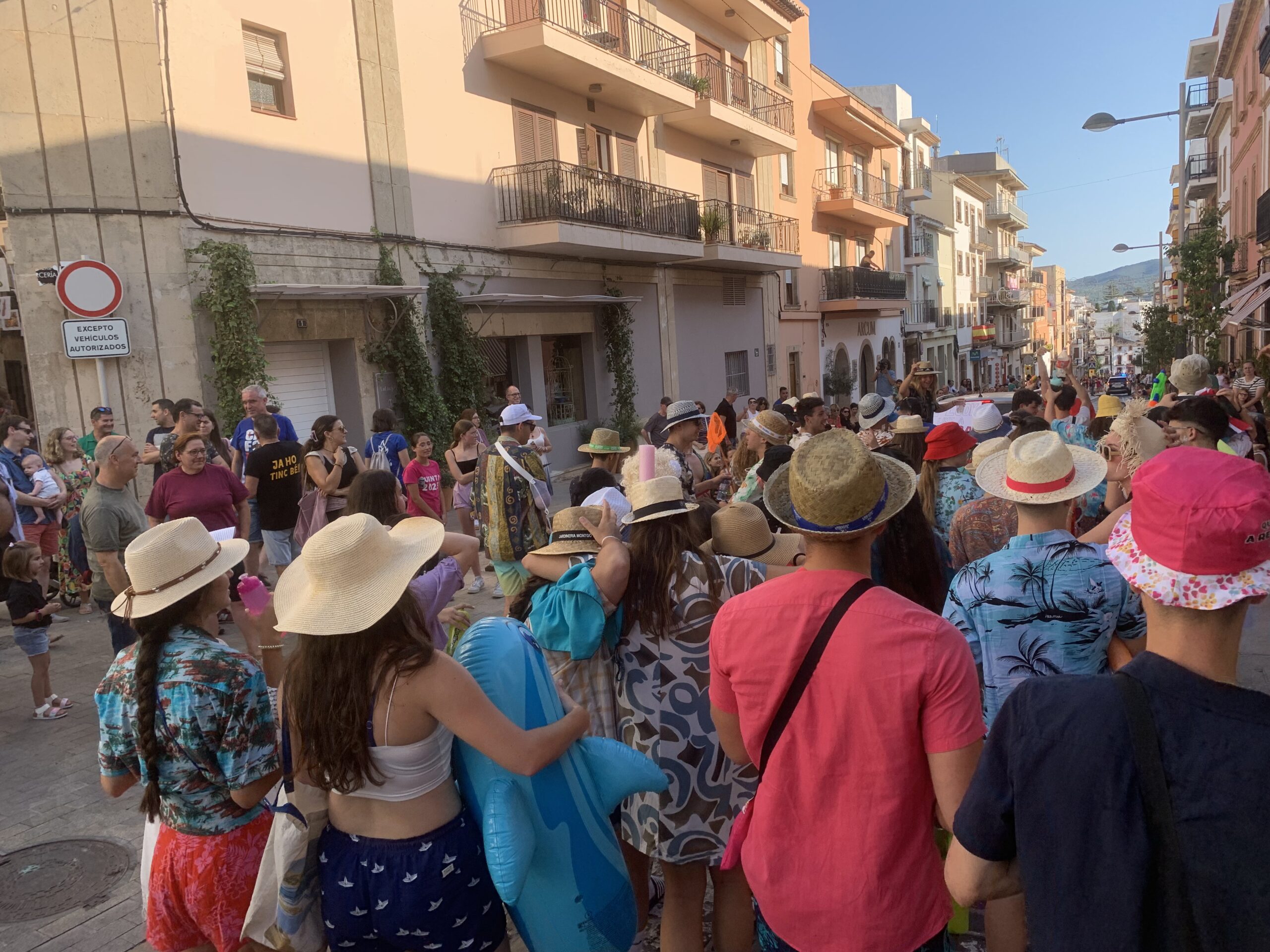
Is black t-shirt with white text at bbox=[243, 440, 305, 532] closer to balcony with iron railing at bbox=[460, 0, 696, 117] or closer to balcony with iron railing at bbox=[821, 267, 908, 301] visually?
balcony with iron railing at bbox=[460, 0, 696, 117]

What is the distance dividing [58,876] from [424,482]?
449 centimetres

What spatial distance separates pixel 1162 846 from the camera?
3.84 feet

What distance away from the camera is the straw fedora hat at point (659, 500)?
2609 mm

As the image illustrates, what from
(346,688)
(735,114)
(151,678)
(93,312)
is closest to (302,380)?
(93,312)

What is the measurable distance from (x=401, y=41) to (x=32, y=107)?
16.8 feet

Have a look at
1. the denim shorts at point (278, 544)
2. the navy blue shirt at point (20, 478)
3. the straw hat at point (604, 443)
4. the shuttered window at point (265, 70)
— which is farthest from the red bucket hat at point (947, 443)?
the shuttered window at point (265, 70)

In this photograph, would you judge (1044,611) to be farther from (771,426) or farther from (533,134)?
(533,134)

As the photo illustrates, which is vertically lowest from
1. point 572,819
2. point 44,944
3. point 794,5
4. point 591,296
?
point 44,944

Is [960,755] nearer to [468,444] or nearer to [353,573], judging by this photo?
[353,573]

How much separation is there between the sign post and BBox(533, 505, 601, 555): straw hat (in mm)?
7837

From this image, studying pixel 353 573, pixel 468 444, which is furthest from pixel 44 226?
pixel 353 573

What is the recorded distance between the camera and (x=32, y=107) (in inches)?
330

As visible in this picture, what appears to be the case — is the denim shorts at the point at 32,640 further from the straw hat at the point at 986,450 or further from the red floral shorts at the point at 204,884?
the straw hat at the point at 986,450

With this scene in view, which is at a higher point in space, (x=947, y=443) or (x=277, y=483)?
(x=947, y=443)
